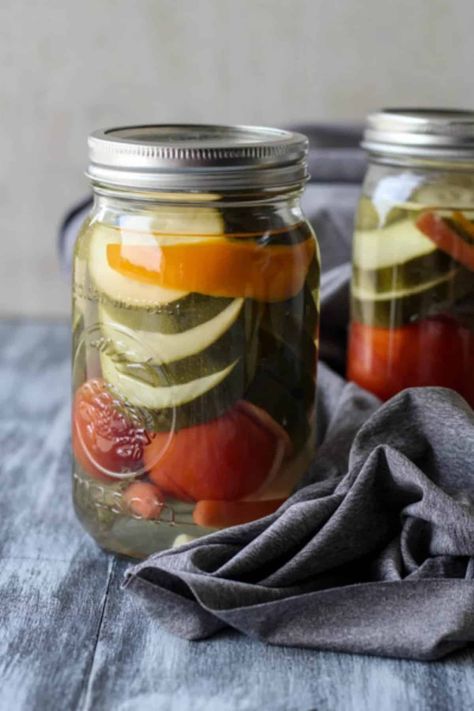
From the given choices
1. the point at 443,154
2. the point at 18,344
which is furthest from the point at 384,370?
the point at 18,344

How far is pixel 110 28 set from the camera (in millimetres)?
1303

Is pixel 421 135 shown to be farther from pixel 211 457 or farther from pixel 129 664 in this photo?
pixel 129 664

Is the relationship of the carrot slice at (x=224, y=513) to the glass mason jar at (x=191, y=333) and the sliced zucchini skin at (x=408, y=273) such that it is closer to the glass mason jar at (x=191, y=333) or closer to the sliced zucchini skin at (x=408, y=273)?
the glass mason jar at (x=191, y=333)

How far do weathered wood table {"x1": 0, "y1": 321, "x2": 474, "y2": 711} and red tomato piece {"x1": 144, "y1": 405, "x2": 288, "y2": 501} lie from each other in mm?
75

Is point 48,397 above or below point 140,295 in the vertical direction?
below

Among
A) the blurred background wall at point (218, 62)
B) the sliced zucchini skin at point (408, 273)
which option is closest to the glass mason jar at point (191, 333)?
the sliced zucchini skin at point (408, 273)

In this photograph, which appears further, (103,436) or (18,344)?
(18,344)

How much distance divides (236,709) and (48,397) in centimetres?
55

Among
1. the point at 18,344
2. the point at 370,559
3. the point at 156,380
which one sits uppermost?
the point at 156,380

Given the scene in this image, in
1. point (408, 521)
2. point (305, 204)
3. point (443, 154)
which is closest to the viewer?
point (408, 521)

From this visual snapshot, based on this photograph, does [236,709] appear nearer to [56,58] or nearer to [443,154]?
[443,154]

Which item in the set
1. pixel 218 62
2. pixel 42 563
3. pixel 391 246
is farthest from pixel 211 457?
pixel 218 62

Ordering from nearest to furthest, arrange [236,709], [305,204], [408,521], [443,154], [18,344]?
[236,709]
[408,521]
[443,154]
[305,204]
[18,344]

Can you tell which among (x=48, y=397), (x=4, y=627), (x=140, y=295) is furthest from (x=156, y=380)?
(x=48, y=397)
